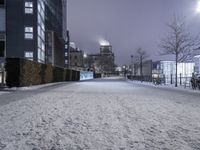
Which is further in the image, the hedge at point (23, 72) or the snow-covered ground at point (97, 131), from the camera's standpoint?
the hedge at point (23, 72)

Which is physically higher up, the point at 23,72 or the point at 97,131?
the point at 23,72

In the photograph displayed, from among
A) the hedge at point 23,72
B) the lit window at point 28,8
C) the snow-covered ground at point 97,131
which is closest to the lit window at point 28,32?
the lit window at point 28,8

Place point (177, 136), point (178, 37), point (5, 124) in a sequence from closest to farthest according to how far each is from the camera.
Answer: point (177, 136), point (5, 124), point (178, 37)

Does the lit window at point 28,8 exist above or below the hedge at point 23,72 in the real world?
above

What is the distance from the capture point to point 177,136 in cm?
527

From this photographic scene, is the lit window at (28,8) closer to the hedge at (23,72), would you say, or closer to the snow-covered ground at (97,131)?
the hedge at (23,72)

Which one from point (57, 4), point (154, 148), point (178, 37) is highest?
point (57, 4)

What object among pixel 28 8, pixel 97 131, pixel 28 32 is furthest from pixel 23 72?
pixel 28 8

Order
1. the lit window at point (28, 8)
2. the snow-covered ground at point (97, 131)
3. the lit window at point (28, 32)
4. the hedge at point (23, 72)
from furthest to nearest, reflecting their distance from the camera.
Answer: the lit window at point (28, 32) < the lit window at point (28, 8) < the hedge at point (23, 72) < the snow-covered ground at point (97, 131)

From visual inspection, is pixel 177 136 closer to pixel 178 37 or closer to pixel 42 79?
pixel 42 79

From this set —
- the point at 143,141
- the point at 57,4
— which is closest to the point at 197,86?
the point at 143,141

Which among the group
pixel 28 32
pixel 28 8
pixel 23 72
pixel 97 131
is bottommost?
pixel 97 131

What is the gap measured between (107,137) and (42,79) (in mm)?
21881

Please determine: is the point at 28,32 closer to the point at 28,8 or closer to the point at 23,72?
the point at 28,8
